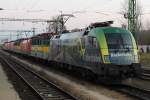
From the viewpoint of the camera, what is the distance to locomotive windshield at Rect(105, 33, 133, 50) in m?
18.6

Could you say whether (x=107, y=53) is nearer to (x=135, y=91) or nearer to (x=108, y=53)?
(x=108, y=53)

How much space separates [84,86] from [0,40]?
604ft

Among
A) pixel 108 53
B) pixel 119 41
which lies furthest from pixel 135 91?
pixel 119 41

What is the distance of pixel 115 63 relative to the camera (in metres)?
18.0

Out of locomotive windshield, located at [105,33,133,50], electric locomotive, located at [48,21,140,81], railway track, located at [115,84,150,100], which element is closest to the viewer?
railway track, located at [115,84,150,100]

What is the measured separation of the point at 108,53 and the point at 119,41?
100 centimetres

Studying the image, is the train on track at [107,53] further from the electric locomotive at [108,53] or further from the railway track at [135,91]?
the railway track at [135,91]

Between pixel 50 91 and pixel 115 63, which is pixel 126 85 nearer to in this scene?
pixel 115 63

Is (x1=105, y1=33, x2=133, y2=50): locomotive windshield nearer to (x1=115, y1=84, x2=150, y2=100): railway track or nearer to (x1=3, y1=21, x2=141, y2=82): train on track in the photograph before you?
(x1=3, y1=21, x2=141, y2=82): train on track

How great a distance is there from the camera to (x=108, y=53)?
716 inches

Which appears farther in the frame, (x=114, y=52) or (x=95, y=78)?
(x=95, y=78)

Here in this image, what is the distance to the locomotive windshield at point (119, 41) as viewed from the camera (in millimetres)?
18562

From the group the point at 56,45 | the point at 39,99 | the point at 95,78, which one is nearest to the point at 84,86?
the point at 95,78

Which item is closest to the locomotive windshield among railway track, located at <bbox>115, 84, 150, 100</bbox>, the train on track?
the train on track
